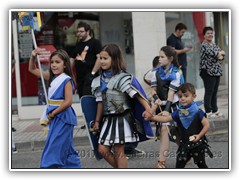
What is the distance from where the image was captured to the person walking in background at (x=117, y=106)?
596 cm

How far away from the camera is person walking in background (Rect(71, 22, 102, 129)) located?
877cm

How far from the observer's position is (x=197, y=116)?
19.8 feet

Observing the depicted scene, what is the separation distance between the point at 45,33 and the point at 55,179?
6.63 meters

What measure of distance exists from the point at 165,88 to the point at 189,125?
2.85 ft

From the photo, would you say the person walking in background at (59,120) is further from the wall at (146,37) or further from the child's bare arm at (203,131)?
the wall at (146,37)

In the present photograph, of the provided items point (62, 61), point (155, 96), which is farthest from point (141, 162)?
point (62, 61)

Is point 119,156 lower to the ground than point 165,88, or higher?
lower

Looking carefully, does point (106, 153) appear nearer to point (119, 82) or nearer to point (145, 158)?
point (119, 82)

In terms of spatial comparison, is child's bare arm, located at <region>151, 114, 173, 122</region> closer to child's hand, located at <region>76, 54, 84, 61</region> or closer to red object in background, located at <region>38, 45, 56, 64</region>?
child's hand, located at <region>76, 54, 84, 61</region>

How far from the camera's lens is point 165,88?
22.4 ft

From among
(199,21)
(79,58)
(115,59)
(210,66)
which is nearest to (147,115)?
(115,59)

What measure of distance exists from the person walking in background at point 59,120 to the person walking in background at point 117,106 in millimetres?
322

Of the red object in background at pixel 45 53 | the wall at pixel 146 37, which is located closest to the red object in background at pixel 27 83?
the red object in background at pixel 45 53

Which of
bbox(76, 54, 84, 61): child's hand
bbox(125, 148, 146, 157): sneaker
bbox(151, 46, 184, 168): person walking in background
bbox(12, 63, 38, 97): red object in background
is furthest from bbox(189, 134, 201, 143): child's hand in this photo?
bbox(12, 63, 38, 97): red object in background
